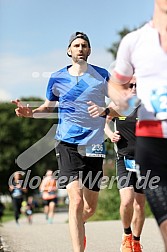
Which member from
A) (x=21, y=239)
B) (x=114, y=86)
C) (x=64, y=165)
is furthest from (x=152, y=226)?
(x=114, y=86)

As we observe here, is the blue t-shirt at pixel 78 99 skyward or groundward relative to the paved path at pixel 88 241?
skyward

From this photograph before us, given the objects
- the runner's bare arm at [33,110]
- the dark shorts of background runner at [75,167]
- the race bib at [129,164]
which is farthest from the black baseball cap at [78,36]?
the race bib at [129,164]

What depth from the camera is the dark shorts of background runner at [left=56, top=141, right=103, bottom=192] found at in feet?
22.6

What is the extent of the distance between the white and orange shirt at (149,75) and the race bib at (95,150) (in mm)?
2586

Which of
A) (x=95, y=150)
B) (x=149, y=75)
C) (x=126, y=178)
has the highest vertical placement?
(x=149, y=75)

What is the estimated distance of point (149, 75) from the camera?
14.4 ft

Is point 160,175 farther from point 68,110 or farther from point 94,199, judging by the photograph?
point 94,199

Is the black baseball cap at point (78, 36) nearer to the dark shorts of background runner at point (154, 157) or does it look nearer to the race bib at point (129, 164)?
the race bib at point (129, 164)

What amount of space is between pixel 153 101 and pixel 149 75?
0.18 meters

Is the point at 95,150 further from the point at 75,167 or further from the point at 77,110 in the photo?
the point at 77,110

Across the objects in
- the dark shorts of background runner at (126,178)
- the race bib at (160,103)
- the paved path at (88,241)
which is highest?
the race bib at (160,103)

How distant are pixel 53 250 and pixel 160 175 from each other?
508 centimetres

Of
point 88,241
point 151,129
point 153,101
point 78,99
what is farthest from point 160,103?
point 88,241

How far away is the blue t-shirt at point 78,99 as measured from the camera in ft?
22.9
